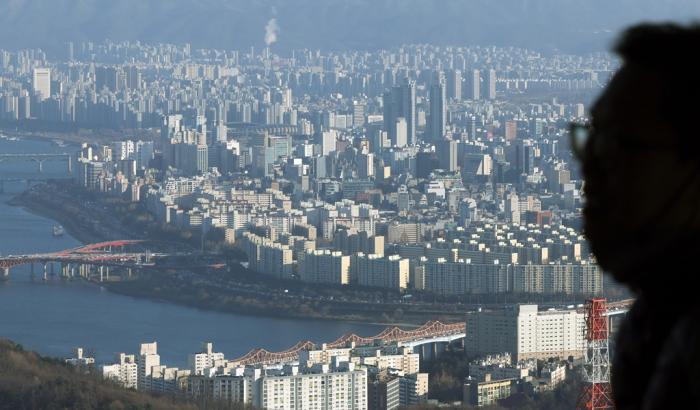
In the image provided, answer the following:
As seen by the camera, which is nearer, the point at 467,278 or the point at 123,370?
the point at 123,370

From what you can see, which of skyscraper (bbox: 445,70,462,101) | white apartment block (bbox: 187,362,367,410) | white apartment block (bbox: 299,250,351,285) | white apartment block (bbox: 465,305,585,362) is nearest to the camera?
white apartment block (bbox: 187,362,367,410)

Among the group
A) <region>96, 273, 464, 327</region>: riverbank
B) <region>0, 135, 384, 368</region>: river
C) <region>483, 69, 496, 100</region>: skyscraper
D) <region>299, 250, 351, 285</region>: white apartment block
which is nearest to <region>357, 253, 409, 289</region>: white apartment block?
<region>299, 250, 351, 285</region>: white apartment block

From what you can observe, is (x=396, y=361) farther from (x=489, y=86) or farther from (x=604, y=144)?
(x=489, y=86)

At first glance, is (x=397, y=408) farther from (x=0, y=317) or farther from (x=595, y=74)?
(x=595, y=74)

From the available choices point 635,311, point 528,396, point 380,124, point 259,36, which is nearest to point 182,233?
point 528,396

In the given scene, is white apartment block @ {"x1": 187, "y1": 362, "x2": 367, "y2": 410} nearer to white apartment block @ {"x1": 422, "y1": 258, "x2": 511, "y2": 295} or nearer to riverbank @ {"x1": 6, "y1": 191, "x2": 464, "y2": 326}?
riverbank @ {"x1": 6, "y1": 191, "x2": 464, "y2": 326}

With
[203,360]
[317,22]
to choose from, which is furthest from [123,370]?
[317,22]

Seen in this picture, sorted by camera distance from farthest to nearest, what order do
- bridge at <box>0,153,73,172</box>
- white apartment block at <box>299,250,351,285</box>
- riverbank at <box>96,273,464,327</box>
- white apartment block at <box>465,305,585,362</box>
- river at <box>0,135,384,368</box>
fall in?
bridge at <box>0,153,73,172</box>
white apartment block at <box>299,250,351,285</box>
riverbank at <box>96,273,464,327</box>
river at <box>0,135,384,368</box>
white apartment block at <box>465,305,585,362</box>
